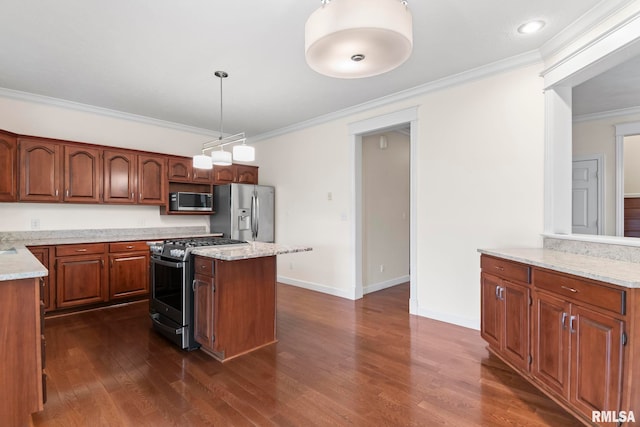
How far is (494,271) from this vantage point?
99.6 inches

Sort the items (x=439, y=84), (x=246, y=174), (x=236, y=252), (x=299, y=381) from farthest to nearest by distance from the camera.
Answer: (x=246, y=174), (x=439, y=84), (x=236, y=252), (x=299, y=381)

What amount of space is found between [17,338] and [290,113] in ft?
12.3

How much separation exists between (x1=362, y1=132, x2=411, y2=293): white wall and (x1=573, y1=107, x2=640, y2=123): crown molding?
2.38 meters

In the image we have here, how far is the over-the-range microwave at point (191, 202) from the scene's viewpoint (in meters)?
4.73

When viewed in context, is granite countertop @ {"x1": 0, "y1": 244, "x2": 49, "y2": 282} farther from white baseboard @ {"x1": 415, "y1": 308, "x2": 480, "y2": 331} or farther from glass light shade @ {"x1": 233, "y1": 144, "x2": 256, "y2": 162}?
white baseboard @ {"x1": 415, "y1": 308, "x2": 480, "y2": 331}

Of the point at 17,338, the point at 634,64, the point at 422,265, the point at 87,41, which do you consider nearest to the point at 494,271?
the point at 422,265

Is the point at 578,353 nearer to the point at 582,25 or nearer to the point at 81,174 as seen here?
the point at 582,25

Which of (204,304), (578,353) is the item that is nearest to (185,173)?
(204,304)

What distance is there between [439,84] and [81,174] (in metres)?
4.37

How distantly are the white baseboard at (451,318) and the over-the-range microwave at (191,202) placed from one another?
11.4 ft

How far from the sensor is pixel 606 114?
4312 millimetres

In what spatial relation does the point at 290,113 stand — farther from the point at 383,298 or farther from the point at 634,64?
the point at 634,64

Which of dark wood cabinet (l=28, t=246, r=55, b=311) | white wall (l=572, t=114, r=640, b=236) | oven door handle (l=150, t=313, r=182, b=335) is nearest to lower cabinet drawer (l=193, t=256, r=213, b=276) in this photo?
oven door handle (l=150, t=313, r=182, b=335)

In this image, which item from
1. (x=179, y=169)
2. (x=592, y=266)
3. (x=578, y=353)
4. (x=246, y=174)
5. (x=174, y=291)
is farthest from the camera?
(x=246, y=174)
